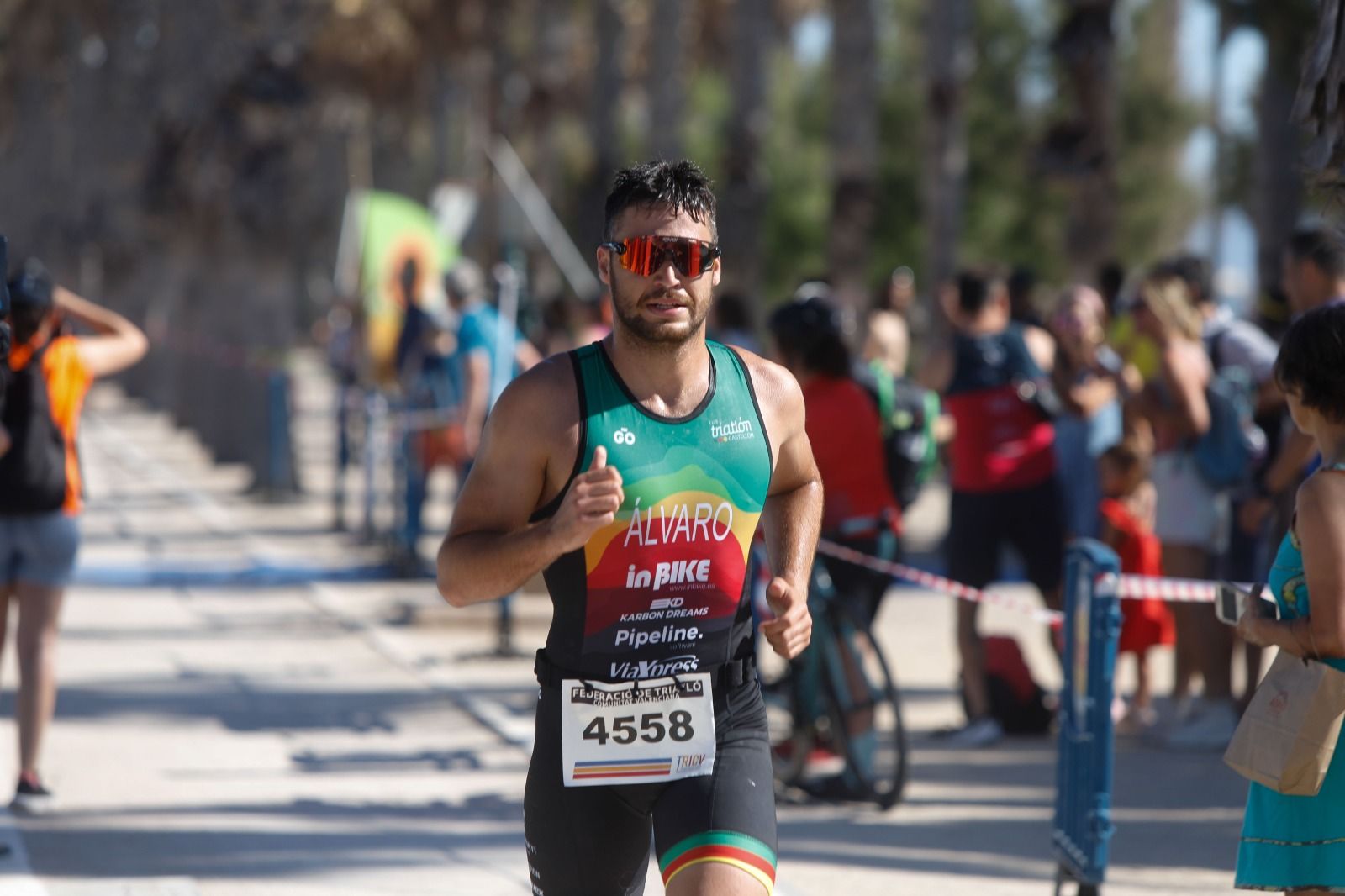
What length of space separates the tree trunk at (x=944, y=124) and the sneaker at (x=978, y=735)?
27.8 ft

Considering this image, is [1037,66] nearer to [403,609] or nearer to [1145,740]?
[403,609]

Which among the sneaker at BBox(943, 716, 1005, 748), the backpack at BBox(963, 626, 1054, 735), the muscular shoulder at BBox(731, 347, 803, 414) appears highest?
the muscular shoulder at BBox(731, 347, 803, 414)

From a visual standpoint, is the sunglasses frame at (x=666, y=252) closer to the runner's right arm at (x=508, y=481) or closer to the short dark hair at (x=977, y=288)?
the runner's right arm at (x=508, y=481)

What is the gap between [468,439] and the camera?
12094 millimetres

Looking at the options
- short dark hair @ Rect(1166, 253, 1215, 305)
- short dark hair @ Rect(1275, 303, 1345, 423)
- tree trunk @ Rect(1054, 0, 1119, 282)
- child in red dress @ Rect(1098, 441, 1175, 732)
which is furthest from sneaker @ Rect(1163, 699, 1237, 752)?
tree trunk @ Rect(1054, 0, 1119, 282)

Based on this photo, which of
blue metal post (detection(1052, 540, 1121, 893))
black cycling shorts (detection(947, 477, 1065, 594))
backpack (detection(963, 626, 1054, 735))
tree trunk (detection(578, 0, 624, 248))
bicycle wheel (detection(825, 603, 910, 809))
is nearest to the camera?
blue metal post (detection(1052, 540, 1121, 893))

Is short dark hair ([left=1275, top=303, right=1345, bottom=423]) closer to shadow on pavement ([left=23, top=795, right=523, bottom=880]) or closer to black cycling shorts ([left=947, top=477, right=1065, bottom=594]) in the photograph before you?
shadow on pavement ([left=23, top=795, right=523, bottom=880])

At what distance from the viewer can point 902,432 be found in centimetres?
803

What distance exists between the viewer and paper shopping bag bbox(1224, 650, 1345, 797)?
13.7 ft

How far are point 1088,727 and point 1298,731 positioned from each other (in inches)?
68.2

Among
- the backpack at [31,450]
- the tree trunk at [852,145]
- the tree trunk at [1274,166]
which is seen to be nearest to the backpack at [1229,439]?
the backpack at [31,450]

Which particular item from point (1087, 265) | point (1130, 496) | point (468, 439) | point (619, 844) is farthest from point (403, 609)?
point (619, 844)

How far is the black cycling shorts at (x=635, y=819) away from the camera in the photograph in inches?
154

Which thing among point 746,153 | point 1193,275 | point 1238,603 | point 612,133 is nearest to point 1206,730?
point 1193,275
